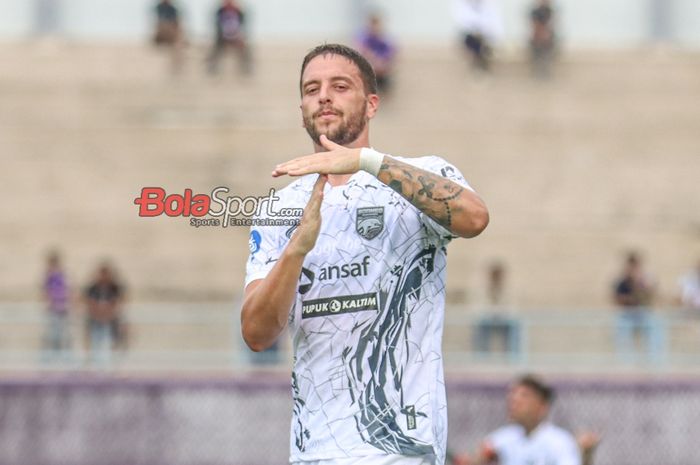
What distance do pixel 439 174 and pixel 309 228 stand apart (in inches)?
19.7

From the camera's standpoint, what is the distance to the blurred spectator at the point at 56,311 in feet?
59.8

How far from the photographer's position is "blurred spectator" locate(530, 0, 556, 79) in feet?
85.6

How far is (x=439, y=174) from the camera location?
16.7ft

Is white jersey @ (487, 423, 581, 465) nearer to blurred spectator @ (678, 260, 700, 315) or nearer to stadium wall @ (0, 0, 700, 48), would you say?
blurred spectator @ (678, 260, 700, 315)

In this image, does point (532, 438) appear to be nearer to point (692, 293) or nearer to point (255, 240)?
point (255, 240)

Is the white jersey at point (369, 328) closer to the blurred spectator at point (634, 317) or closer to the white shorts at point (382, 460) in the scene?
the white shorts at point (382, 460)

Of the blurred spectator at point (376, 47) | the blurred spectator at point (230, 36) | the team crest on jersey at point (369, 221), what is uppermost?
the blurred spectator at point (230, 36)

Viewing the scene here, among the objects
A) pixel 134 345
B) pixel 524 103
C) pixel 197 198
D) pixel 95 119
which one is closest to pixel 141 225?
pixel 95 119

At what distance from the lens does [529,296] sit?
22984mm

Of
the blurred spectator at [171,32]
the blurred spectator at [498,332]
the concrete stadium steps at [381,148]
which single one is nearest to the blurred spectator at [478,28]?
the concrete stadium steps at [381,148]

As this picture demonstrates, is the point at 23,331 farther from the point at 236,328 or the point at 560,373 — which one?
the point at 560,373

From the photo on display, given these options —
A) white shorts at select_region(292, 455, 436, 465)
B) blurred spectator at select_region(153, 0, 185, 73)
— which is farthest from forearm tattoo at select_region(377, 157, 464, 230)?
blurred spectator at select_region(153, 0, 185, 73)

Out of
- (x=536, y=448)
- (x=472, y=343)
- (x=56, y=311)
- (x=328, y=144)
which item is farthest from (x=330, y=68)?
(x=56, y=311)

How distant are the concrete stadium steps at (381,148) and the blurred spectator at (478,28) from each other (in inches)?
13.6
